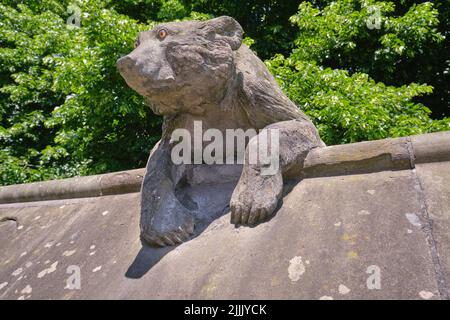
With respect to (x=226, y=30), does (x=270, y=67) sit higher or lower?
lower

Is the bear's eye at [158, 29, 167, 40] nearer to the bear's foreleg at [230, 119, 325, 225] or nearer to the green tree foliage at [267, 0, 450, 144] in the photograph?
the bear's foreleg at [230, 119, 325, 225]

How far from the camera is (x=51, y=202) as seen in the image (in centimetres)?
320

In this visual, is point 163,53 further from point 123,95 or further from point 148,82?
point 123,95

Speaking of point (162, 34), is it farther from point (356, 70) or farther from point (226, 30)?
point (356, 70)

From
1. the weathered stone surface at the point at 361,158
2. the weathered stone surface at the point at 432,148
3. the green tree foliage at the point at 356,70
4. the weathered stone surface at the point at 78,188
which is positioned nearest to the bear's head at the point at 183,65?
the weathered stone surface at the point at 361,158

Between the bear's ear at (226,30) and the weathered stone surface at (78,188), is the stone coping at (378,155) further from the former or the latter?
the weathered stone surface at (78,188)

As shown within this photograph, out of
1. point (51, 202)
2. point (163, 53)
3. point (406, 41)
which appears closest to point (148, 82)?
point (163, 53)

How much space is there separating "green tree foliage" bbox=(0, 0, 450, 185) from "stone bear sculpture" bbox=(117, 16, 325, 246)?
8.00 ft

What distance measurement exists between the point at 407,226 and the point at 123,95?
4.49m

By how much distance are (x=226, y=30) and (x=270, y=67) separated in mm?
3047

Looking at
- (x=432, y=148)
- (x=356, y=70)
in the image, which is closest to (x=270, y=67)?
(x=356, y=70)

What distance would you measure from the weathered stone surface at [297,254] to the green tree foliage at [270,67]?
262 cm

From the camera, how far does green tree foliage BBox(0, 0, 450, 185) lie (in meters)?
4.74

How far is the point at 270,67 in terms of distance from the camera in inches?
200
